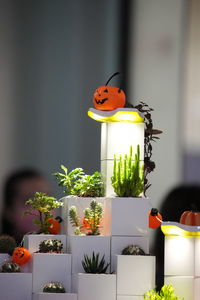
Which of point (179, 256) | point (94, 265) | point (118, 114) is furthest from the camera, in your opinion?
point (118, 114)

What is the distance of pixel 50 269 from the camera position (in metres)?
7.83

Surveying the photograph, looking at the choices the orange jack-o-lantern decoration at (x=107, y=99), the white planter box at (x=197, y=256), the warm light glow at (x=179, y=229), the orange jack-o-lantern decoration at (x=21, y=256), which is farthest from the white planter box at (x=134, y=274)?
the orange jack-o-lantern decoration at (x=107, y=99)

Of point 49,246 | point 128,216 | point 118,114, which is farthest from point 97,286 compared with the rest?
point 118,114

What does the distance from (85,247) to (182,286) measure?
2.92 ft

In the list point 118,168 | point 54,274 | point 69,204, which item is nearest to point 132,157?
point 118,168

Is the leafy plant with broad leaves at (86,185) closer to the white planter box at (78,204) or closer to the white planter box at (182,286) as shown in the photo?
the white planter box at (78,204)

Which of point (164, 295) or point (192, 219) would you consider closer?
point (164, 295)

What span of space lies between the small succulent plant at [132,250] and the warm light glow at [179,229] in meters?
0.28

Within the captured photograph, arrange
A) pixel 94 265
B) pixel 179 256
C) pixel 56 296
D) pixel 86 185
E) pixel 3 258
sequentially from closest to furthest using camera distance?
pixel 56 296 < pixel 94 265 < pixel 179 256 < pixel 3 258 < pixel 86 185

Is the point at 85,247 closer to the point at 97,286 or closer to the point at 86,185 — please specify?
the point at 97,286

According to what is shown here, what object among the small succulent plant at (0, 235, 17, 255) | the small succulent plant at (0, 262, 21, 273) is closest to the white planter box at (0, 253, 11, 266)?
the small succulent plant at (0, 235, 17, 255)

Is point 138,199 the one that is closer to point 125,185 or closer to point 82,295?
point 125,185

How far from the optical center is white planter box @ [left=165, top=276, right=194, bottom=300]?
25.7 ft

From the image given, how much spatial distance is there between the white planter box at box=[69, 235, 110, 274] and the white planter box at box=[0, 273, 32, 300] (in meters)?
0.41
